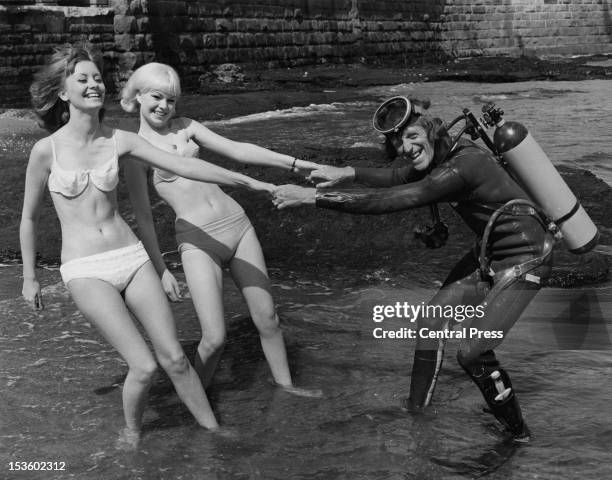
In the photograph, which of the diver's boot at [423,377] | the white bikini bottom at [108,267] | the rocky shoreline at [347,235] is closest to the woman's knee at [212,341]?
the white bikini bottom at [108,267]

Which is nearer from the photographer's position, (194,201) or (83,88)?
(83,88)

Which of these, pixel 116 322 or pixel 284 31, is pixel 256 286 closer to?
pixel 116 322

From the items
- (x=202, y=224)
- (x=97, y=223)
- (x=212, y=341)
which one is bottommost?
(x=212, y=341)

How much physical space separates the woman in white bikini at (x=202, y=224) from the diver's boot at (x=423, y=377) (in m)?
0.81

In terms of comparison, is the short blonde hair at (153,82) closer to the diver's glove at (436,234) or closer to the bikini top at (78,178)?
the bikini top at (78,178)

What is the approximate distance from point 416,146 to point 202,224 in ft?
4.21

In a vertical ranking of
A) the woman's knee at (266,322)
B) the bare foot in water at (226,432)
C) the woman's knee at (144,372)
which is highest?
the woman's knee at (144,372)

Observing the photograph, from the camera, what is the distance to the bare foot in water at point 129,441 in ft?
15.9

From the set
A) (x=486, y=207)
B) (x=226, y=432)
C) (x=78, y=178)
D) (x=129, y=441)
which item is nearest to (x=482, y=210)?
(x=486, y=207)

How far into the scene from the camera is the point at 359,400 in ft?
18.1

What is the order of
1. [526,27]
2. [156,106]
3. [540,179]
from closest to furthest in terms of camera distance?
[540,179] < [156,106] < [526,27]

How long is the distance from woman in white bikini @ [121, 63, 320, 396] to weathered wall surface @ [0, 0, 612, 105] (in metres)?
16.5

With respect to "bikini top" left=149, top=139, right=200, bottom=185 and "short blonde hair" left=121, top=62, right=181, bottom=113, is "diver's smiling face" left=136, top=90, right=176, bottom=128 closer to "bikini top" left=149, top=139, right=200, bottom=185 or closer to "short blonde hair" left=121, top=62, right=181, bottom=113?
"short blonde hair" left=121, top=62, right=181, bottom=113

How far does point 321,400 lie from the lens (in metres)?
5.50
